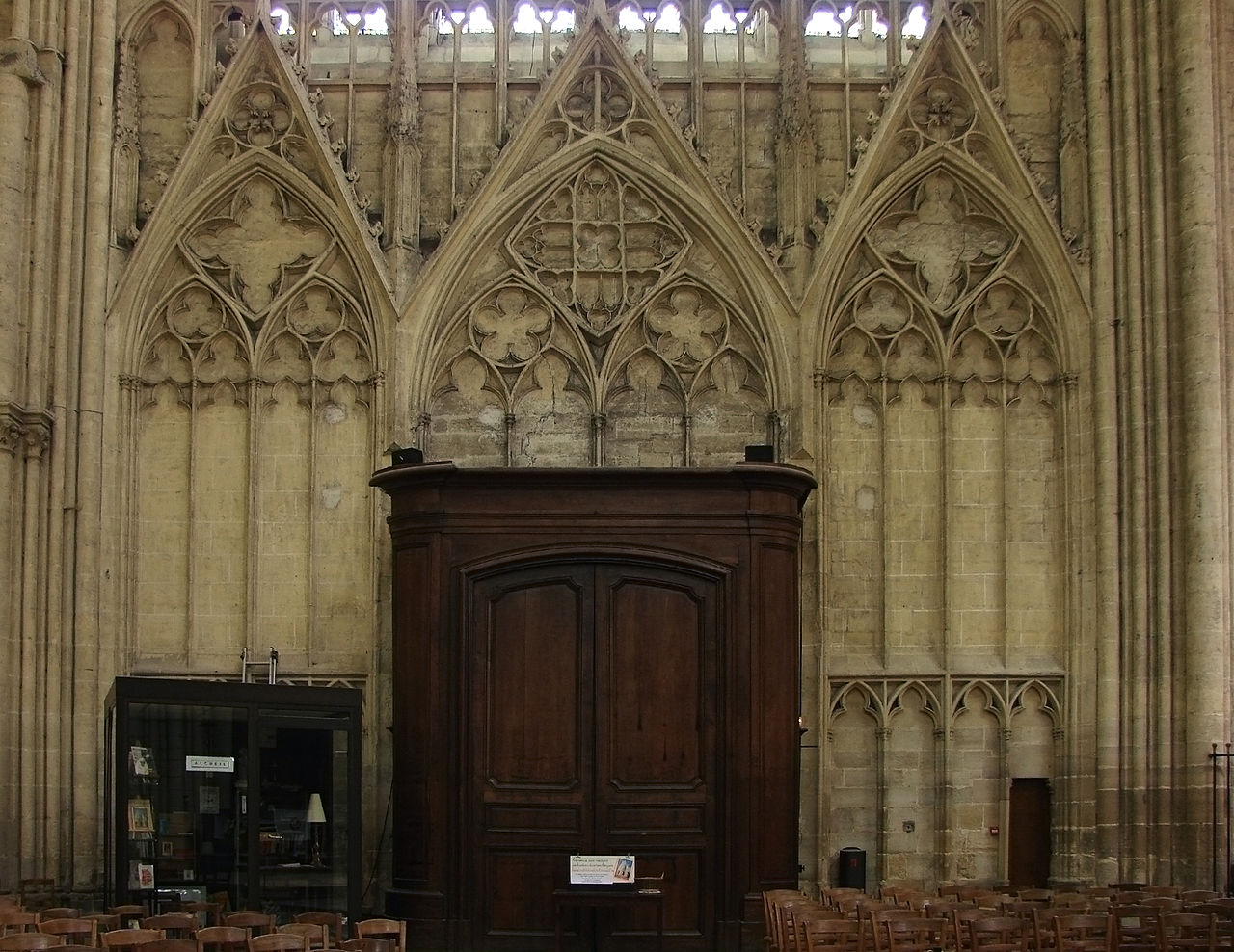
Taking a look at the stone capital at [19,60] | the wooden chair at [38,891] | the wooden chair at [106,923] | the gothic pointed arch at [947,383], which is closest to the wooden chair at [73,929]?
the wooden chair at [106,923]

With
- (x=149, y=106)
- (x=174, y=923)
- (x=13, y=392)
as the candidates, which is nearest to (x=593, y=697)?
(x=174, y=923)

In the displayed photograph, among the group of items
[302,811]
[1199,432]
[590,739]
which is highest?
[1199,432]

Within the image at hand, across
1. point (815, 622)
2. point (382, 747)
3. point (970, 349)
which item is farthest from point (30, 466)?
point (970, 349)

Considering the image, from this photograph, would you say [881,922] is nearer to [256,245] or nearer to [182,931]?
[182,931]

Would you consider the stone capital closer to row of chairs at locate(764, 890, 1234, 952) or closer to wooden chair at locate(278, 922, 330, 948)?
wooden chair at locate(278, 922, 330, 948)

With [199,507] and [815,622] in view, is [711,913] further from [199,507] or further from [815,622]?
[199,507]

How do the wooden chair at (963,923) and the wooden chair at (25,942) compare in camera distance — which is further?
the wooden chair at (963,923)

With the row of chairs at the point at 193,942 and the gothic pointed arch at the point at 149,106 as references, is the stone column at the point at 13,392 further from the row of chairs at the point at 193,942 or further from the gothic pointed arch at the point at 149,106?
the row of chairs at the point at 193,942

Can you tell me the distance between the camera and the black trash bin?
19.3 m

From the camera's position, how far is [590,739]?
16859 mm

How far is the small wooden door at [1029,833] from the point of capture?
19828 millimetres

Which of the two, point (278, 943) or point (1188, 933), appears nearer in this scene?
point (278, 943)

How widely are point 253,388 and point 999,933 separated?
10187mm

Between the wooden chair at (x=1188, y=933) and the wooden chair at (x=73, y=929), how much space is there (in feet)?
22.1
